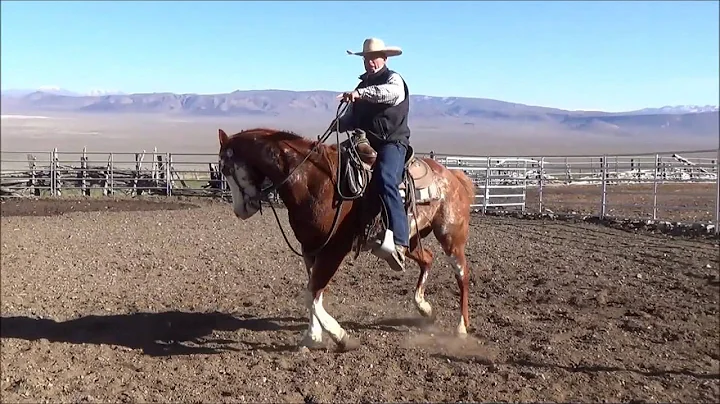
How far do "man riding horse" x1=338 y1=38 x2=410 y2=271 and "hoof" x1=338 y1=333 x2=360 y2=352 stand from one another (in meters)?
0.74

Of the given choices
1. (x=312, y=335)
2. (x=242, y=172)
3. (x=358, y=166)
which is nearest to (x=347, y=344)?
(x=312, y=335)

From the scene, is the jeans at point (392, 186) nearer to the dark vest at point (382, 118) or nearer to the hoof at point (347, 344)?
the dark vest at point (382, 118)

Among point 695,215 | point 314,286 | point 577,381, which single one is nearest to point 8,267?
point 314,286

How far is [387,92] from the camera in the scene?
16.3ft

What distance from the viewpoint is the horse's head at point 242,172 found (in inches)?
197

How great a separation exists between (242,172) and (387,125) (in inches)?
46.3

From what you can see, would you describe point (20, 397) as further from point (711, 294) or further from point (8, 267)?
point (711, 294)

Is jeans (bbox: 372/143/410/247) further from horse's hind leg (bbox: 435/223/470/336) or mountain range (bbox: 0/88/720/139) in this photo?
mountain range (bbox: 0/88/720/139)

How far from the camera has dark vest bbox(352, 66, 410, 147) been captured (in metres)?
5.24

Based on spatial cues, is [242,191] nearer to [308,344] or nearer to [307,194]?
[307,194]

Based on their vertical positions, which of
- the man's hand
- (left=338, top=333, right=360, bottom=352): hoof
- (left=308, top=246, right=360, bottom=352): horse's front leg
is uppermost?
the man's hand

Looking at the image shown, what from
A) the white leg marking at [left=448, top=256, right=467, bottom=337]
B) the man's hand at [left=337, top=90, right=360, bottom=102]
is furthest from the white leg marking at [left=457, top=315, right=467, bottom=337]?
the man's hand at [left=337, top=90, right=360, bottom=102]

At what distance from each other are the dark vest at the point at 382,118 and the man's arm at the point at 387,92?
0.38 ft

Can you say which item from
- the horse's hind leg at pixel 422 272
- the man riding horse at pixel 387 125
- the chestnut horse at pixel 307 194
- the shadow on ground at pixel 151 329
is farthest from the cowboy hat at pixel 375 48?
the shadow on ground at pixel 151 329
